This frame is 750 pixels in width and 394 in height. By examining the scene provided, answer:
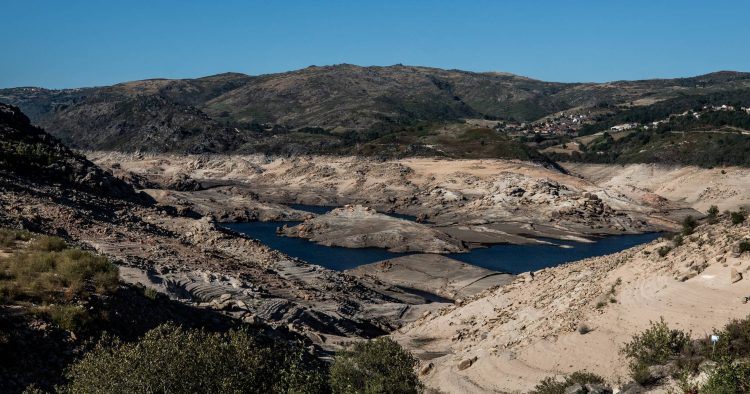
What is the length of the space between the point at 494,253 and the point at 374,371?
71.1 m

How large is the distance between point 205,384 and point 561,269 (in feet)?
99.5

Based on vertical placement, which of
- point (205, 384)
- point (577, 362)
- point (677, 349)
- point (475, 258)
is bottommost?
point (475, 258)

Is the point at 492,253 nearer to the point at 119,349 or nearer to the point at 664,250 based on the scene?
the point at 664,250

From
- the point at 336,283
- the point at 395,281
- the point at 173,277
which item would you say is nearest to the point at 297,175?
the point at 395,281

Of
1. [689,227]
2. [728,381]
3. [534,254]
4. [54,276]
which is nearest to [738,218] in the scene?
[689,227]

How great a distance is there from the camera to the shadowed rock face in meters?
59.5

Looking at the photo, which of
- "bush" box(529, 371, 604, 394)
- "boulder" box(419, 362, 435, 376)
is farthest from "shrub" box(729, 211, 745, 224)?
"boulder" box(419, 362, 435, 376)

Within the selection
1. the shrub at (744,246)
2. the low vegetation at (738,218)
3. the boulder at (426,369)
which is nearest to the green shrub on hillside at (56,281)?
the boulder at (426,369)

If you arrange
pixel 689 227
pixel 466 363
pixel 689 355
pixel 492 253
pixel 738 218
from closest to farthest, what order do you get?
pixel 689 355
pixel 466 363
pixel 738 218
pixel 689 227
pixel 492 253

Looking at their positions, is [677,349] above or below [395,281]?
above

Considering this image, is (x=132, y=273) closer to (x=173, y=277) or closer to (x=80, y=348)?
(x=173, y=277)

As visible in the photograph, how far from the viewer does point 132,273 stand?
123 ft

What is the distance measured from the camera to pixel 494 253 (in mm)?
91688

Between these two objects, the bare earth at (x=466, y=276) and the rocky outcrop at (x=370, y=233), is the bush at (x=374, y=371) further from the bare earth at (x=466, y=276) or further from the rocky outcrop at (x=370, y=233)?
the rocky outcrop at (x=370, y=233)
